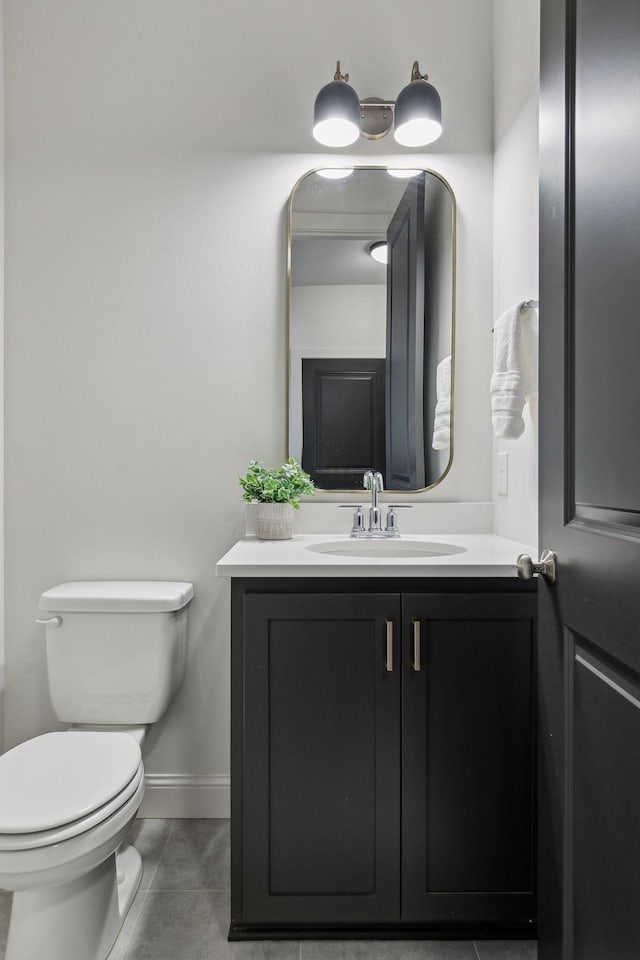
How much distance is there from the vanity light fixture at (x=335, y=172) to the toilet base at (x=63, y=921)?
6.47 ft

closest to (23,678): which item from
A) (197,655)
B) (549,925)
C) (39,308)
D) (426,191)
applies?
(197,655)

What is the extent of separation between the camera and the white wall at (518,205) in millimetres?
1560

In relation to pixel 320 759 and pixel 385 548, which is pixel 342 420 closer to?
pixel 385 548

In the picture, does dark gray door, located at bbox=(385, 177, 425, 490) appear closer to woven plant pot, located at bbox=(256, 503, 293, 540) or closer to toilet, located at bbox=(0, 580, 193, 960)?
woven plant pot, located at bbox=(256, 503, 293, 540)

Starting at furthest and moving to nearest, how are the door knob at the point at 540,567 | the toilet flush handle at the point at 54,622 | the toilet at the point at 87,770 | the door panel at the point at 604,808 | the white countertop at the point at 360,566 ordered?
the toilet flush handle at the point at 54,622
the white countertop at the point at 360,566
the toilet at the point at 87,770
the door knob at the point at 540,567
the door panel at the point at 604,808

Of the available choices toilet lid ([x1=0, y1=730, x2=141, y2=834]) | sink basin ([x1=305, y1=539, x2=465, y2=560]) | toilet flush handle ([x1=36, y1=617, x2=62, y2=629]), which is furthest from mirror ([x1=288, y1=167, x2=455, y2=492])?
toilet lid ([x1=0, y1=730, x2=141, y2=834])

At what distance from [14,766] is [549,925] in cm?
109

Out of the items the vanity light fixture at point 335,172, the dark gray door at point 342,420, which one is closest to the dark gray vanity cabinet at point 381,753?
the dark gray door at point 342,420

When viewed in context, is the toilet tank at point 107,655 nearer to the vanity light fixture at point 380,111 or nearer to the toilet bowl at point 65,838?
the toilet bowl at point 65,838

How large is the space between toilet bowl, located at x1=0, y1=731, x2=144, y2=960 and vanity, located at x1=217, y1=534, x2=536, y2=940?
0.27 metres

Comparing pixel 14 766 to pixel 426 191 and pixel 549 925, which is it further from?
pixel 426 191

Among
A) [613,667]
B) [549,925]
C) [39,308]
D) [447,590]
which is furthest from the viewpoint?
[39,308]

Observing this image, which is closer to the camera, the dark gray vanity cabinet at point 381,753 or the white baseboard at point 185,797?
the dark gray vanity cabinet at point 381,753

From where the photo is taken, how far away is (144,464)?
1873 millimetres
